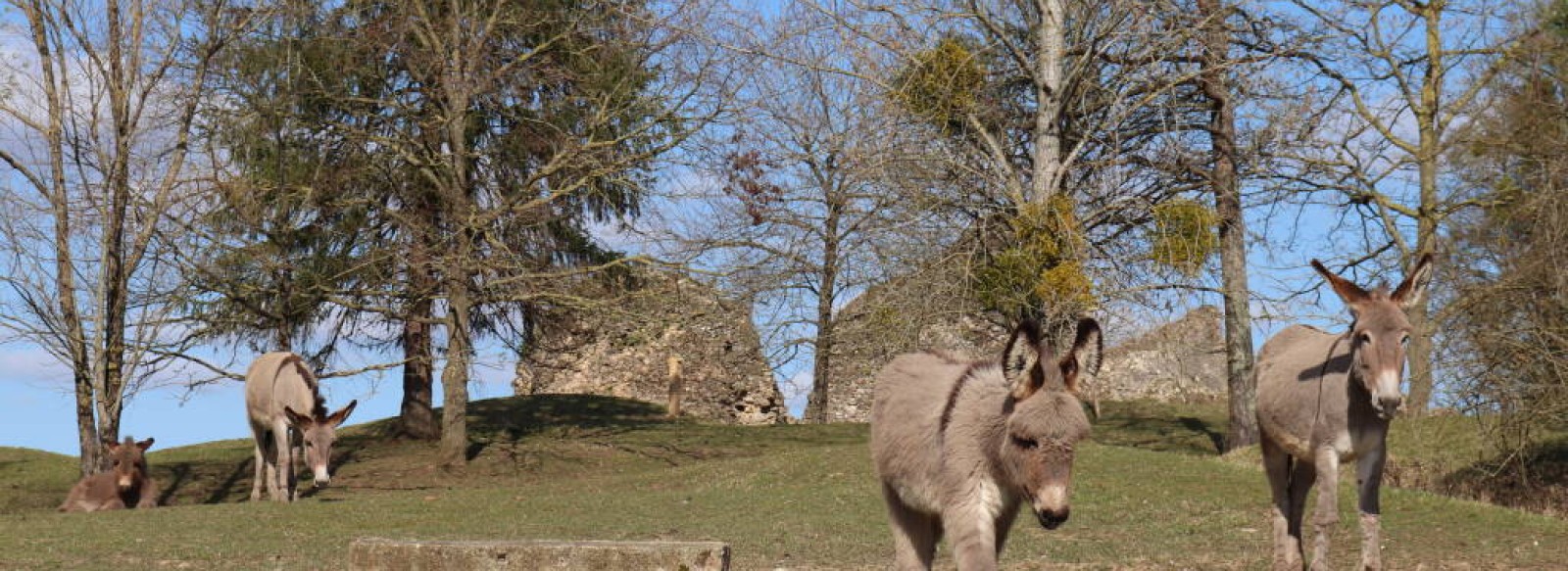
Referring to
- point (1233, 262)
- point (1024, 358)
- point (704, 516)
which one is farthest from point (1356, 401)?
point (1233, 262)

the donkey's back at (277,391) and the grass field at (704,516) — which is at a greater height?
the donkey's back at (277,391)

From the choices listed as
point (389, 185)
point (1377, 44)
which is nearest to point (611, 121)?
point (389, 185)

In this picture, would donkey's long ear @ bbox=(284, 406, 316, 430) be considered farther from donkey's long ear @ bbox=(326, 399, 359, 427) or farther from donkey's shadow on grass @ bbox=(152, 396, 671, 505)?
donkey's shadow on grass @ bbox=(152, 396, 671, 505)

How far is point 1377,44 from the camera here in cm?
3161

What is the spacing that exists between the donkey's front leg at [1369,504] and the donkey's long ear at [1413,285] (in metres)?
1.16

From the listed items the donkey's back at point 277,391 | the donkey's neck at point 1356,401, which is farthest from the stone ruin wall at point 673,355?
the donkey's neck at point 1356,401

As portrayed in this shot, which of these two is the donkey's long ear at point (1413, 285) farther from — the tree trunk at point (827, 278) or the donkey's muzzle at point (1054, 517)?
the tree trunk at point (827, 278)

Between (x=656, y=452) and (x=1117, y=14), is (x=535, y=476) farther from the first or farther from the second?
(x=1117, y=14)

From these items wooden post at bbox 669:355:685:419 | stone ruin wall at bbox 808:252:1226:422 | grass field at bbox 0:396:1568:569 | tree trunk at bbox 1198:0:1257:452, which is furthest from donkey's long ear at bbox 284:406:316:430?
tree trunk at bbox 1198:0:1257:452

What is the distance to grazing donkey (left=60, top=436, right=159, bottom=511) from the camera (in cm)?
2314

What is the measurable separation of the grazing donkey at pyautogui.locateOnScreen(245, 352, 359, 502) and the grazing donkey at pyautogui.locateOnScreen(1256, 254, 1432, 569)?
48.2 feet

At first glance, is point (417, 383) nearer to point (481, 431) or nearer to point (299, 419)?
point (481, 431)

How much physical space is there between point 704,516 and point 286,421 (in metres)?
9.06

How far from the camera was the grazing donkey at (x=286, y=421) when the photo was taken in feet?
73.0
